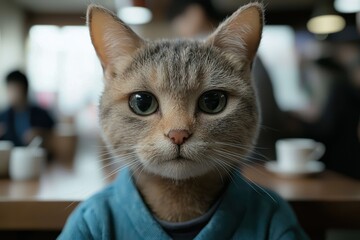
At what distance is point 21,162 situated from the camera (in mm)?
1149

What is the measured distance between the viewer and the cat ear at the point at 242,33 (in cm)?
66

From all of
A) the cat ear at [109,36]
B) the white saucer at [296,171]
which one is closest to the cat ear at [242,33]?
the cat ear at [109,36]

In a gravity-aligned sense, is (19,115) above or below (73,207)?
above

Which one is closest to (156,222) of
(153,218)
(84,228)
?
(153,218)

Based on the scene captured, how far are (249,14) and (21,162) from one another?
838mm

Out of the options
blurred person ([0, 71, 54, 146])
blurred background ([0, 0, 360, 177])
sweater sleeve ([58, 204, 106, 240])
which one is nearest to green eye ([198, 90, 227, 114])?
sweater sleeve ([58, 204, 106, 240])

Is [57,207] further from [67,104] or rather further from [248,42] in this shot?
[67,104]

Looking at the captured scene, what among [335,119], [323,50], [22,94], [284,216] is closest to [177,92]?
[284,216]

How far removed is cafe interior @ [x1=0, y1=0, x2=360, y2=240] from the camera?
0.87 m

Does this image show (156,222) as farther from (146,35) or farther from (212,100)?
(146,35)

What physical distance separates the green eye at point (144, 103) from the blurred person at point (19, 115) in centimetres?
160

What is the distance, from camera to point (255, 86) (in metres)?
0.78

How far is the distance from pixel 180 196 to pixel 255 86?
28 centimetres

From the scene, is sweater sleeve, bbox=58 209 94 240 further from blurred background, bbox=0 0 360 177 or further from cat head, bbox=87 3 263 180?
blurred background, bbox=0 0 360 177
